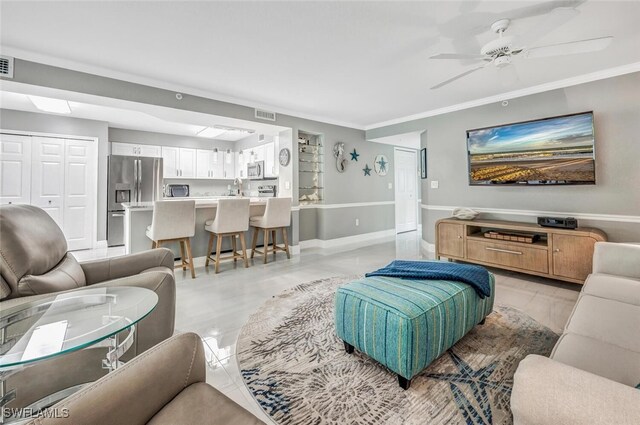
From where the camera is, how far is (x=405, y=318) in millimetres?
1456

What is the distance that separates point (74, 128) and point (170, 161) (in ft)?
5.82

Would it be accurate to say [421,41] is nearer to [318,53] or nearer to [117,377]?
[318,53]

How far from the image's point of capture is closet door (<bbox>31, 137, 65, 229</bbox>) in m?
4.81

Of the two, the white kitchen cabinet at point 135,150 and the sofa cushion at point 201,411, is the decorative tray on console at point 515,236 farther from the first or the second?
the white kitchen cabinet at point 135,150

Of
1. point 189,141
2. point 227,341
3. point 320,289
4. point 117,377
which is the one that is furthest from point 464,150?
point 189,141

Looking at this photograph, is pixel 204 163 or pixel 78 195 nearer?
pixel 78 195

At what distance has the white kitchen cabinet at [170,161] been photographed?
6.45 meters

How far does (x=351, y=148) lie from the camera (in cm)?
570

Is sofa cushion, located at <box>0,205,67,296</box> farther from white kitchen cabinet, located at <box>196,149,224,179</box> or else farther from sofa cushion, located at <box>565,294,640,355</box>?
white kitchen cabinet, located at <box>196,149,224,179</box>

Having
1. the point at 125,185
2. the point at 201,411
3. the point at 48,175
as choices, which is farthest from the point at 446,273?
the point at 48,175

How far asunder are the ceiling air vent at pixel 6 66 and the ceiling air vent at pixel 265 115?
256 centimetres

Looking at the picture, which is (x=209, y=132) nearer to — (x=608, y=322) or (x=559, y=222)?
(x=559, y=222)

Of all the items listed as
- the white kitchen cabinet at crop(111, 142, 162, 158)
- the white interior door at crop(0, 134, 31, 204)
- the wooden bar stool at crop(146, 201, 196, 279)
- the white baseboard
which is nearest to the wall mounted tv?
the white baseboard

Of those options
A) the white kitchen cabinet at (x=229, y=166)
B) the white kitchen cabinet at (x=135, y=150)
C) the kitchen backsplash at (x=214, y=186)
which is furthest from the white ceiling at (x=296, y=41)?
the white kitchen cabinet at (x=229, y=166)
